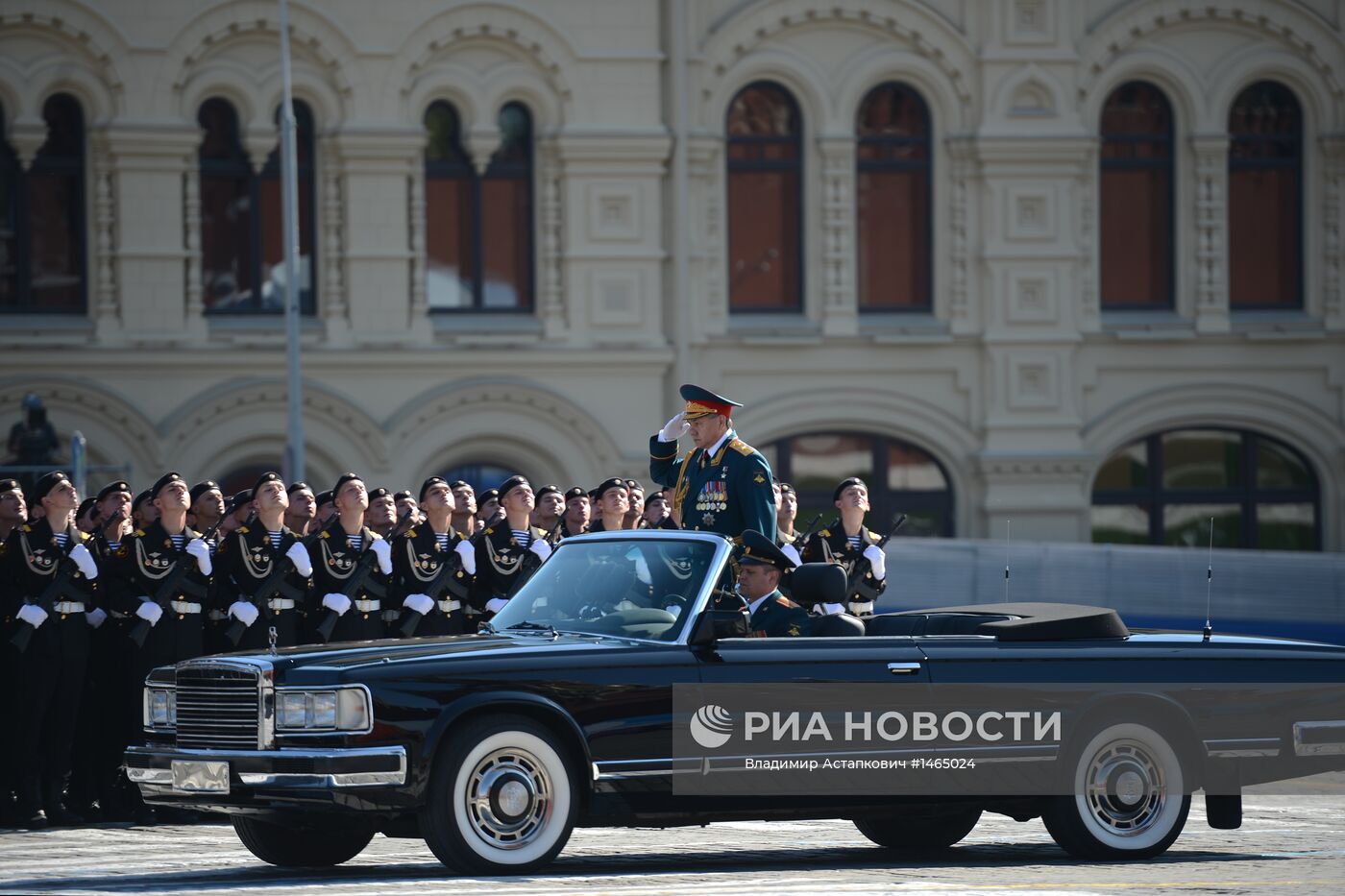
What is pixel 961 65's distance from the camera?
30359 millimetres

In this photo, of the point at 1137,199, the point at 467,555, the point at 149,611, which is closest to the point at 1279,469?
the point at 1137,199

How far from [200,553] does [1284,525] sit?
67.0 feet

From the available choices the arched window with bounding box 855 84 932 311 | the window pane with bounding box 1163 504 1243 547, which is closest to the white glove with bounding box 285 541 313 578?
the arched window with bounding box 855 84 932 311

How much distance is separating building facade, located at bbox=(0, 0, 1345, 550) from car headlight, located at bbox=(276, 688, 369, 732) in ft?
61.5

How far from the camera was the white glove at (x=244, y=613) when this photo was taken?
46.3ft

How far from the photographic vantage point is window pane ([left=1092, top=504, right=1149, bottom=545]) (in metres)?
31.1

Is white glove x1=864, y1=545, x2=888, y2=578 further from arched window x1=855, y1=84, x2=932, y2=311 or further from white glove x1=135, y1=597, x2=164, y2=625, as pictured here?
arched window x1=855, y1=84, x2=932, y2=311

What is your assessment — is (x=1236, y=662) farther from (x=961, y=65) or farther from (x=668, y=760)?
(x=961, y=65)

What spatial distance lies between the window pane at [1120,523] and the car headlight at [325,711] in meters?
21.8

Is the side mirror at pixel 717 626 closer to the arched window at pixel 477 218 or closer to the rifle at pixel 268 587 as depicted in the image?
the rifle at pixel 268 587

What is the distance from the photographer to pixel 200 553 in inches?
554

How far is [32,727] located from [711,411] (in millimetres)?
4148

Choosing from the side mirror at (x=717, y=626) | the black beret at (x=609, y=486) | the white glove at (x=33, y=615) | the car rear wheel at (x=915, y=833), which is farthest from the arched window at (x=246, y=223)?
the side mirror at (x=717, y=626)

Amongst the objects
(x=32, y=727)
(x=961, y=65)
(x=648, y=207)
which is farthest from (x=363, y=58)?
(x=32, y=727)
